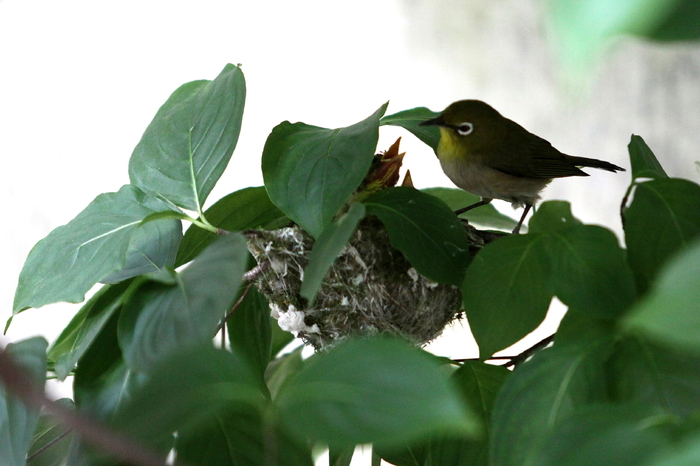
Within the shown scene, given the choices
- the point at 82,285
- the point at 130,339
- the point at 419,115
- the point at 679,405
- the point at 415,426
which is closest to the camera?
the point at 415,426

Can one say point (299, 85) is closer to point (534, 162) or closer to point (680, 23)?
point (534, 162)

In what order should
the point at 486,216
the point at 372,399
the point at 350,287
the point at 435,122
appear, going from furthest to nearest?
1. the point at 486,216
2. the point at 435,122
3. the point at 350,287
4. the point at 372,399

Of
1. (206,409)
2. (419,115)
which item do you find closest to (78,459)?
(206,409)

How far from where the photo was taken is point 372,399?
0.30 metres

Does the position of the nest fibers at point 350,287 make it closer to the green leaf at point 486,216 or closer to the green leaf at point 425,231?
the green leaf at point 425,231

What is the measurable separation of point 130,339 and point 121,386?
0.09 metres

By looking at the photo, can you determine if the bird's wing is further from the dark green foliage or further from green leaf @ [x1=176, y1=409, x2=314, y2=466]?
green leaf @ [x1=176, y1=409, x2=314, y2=466]

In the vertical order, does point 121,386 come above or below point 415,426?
below

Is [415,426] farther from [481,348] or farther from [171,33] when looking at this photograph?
[171,33]

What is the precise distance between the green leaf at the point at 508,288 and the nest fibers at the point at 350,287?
205 millimetres

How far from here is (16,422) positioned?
546mm

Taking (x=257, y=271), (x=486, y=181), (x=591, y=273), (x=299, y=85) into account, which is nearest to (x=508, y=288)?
(x=591, y=273)

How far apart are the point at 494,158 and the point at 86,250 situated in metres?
0.58

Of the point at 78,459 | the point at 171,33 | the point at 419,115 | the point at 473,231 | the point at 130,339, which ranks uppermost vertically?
the point at 171,33
